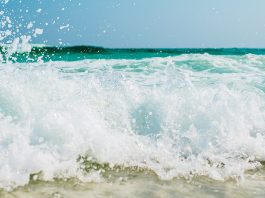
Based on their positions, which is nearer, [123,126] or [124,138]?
[124,138]

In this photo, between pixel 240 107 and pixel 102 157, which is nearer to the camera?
pixel 102 157

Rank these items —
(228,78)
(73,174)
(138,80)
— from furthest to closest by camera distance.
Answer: (228,78)
(138,80)
(73,174)

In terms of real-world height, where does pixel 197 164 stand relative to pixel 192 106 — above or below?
below

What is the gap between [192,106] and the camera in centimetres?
514

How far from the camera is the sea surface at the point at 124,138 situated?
3.27 meters

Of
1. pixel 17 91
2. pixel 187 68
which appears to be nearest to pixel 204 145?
pixel 17 91

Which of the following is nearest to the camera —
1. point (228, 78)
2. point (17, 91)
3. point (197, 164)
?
point (197, 164)

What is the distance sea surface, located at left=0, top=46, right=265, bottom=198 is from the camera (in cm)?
327

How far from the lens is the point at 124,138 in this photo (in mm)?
4312

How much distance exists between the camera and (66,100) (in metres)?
4.61

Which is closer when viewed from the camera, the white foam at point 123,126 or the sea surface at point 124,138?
the sea surface at point 124,138

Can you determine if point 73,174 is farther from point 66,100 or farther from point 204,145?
point 204,145

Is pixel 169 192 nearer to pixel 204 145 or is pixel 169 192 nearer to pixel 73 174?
pixel 73 174

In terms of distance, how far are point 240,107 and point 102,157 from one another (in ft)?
7.36
